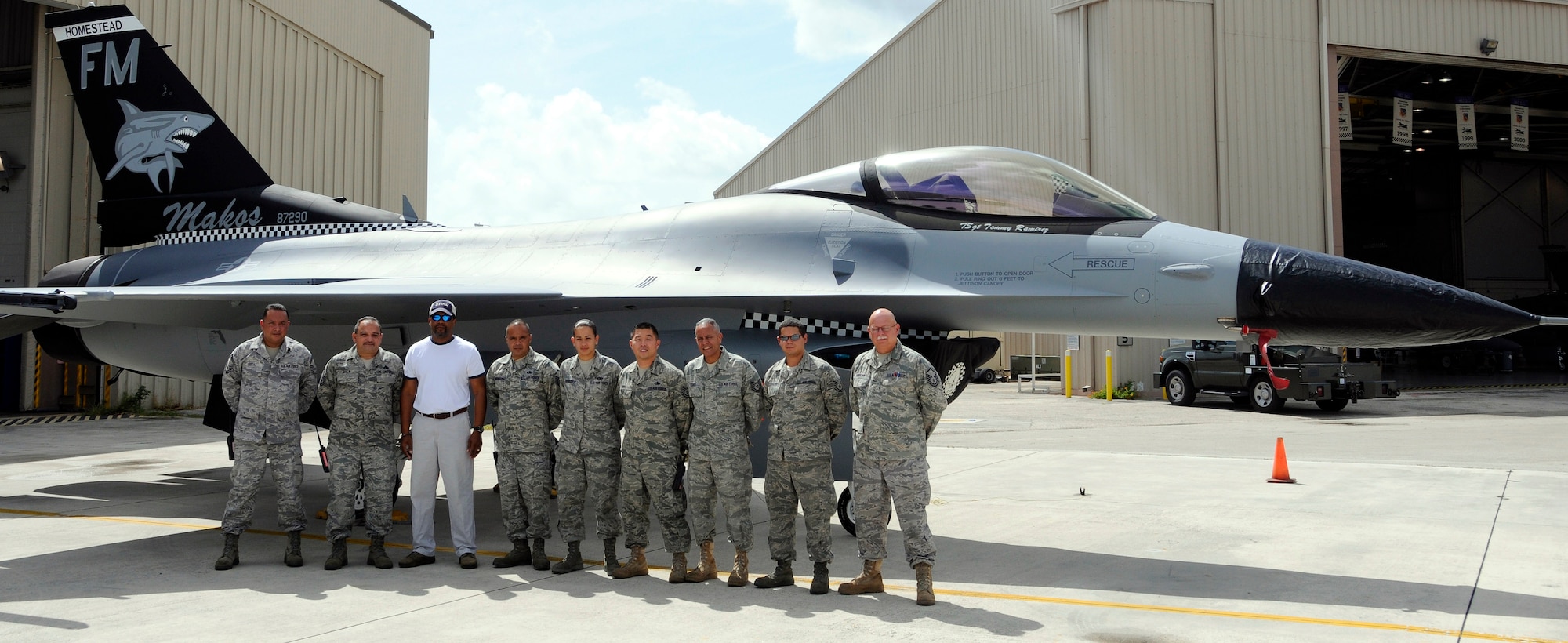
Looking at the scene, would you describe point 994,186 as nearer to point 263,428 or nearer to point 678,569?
point 678,569

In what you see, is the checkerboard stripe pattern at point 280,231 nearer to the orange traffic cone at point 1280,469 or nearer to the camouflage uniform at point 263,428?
the camouflage uniform at point 263,428

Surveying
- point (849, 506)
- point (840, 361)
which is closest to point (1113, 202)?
point (840, 361)

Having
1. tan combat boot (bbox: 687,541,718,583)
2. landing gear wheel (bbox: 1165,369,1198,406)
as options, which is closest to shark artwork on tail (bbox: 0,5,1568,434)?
tan combat boot (bbox: 687,541,718,583)

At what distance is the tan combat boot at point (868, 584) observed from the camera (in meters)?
5.05

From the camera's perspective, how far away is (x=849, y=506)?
22.2 ft

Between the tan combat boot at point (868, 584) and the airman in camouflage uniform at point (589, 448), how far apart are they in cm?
140

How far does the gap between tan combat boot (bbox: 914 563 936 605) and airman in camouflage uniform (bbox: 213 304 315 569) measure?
3.76 meters

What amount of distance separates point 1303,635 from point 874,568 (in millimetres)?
1972

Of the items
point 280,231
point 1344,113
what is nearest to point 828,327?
point 280,231

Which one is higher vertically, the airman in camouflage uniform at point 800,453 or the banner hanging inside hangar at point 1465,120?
the banner hanging inside hangar at point 1465,120

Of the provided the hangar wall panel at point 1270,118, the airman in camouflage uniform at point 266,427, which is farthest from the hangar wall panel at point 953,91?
the airman in camouflage uniform at point 266,427

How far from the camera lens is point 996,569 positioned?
18.6 ft

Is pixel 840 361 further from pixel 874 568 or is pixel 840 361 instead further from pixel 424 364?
pixel 424 364

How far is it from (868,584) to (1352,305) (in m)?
3.18
